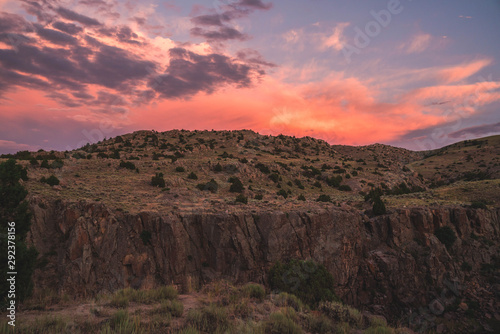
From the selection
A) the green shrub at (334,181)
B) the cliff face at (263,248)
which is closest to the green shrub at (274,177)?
the green shrub at (334,181)

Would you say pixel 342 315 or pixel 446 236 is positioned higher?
pixel 342 315

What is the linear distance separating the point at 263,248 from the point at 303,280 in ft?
21.6

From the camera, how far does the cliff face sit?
61.4ft

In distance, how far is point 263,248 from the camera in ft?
74.1

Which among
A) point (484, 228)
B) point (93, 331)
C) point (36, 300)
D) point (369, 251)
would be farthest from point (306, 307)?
point (484, 228)

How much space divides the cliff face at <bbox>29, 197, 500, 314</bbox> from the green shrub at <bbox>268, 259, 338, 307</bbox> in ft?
1.28

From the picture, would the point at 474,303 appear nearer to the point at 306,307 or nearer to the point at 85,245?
the point at 306,307

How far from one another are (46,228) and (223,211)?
14615mm

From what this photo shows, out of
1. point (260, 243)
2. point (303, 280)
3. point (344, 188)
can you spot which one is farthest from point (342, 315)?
point (344, 188)

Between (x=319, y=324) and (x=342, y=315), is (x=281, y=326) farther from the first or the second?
(x=342, y=315)

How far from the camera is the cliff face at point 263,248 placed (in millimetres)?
18703

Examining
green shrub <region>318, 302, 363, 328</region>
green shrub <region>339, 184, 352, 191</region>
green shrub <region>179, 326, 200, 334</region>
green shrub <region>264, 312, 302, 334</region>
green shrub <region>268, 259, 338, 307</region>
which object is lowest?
green shrub <region>268, 259, 338, 307</region>

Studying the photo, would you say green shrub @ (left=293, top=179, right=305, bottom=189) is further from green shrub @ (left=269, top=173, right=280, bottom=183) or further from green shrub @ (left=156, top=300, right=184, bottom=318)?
green shrub @ (left=156, top=300, right=184, bottom=318)

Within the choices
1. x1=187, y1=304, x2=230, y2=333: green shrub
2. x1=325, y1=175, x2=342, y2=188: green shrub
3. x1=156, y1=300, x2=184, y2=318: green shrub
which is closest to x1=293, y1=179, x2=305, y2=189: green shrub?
x1=325, y1=175, x2=342, y2=188: green shrub
